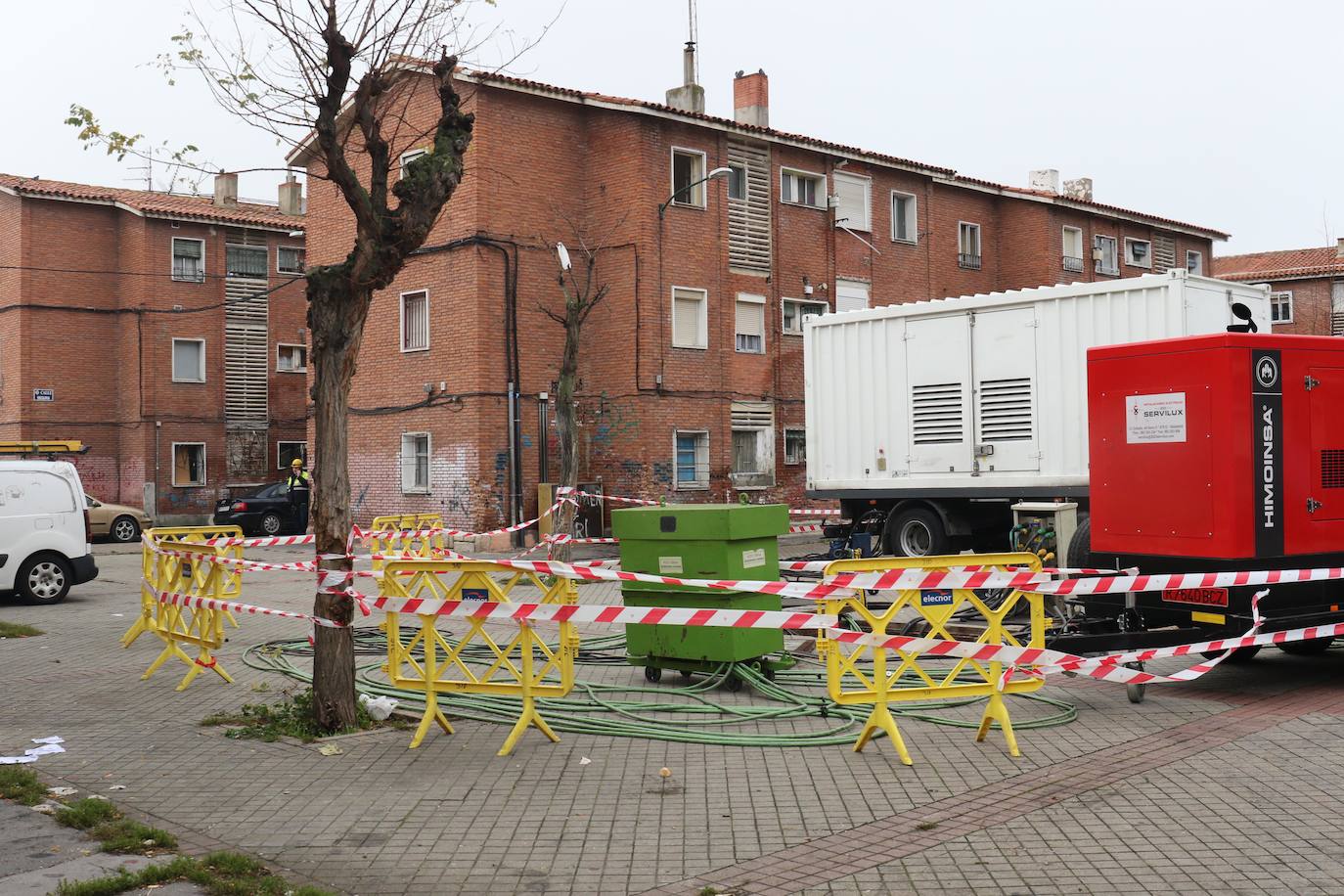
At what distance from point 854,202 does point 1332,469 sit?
2240cm

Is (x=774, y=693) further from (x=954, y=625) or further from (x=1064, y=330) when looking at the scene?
(x=1064, y=330)

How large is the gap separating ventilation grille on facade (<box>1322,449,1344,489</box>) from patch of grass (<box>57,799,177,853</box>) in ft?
27.3

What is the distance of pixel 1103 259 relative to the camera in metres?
38.0

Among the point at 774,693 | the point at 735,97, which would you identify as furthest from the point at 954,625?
the point at 735,97

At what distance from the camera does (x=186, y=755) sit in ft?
24.7

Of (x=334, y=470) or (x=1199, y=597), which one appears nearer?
(x=334, y=470)

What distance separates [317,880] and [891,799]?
2826 millimetres

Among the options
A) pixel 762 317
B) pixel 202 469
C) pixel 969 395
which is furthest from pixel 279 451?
pixel 969 395

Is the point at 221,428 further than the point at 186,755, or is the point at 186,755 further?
the point at 221,428

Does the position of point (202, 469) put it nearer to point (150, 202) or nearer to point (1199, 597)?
point (150, 202)

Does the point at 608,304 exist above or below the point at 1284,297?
below

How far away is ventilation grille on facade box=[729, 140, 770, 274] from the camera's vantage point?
1113 inches

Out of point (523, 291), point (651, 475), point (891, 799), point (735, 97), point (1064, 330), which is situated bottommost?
point (891, 799)

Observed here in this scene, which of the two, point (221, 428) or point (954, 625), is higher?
point (221, 428)
